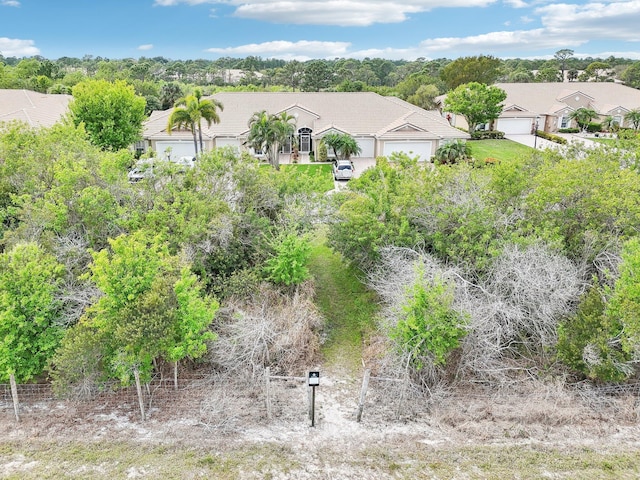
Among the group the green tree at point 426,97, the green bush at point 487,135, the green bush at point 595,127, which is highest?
the green tree at point 426,97

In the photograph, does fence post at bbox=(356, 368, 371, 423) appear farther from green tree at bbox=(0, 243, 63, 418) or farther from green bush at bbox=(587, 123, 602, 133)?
green bush at bbox=(587, 123, 602, 133)

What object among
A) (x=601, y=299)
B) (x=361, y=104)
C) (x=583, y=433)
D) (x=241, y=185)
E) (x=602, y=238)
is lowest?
(x=583, y=433)

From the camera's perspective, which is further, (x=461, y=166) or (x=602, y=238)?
(x=461, y=166)

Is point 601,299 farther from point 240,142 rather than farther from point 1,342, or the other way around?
point 240,142

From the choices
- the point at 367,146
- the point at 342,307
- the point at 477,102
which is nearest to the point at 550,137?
the point at 477,102

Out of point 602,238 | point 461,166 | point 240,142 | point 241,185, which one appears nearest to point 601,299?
point 602,238

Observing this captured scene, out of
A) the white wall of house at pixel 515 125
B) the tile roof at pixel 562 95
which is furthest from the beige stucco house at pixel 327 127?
the tile roof at pixel 562 95

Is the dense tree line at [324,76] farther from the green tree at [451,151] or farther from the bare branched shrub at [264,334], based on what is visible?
the bare branched shrub at [264,334]
